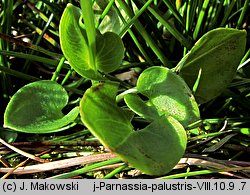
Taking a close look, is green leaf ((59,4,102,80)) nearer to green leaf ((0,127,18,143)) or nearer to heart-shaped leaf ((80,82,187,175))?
heart-shaped leaf ((80,82,187,175))

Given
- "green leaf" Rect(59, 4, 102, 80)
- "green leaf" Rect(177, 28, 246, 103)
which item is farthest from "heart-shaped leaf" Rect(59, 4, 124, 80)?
"green leaf" Rect(177, 28, 246, 103)

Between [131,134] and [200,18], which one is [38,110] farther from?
[200,18]

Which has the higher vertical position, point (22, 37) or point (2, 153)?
point (22, 37)

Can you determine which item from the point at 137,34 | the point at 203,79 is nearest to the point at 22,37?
the point at 137,34

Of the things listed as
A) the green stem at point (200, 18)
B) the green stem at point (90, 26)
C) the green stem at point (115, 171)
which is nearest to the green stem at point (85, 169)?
the green stem at point (115, 171)

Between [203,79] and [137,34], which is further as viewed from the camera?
[137,34]

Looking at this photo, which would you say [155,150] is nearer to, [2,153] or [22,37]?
[2,153]
